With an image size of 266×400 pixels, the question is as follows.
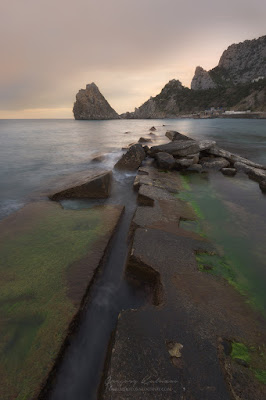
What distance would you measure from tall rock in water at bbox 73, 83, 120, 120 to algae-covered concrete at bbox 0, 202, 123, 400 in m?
178

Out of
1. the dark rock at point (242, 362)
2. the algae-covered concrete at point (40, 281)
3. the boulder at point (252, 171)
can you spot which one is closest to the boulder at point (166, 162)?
the boulder at point (252, 171)

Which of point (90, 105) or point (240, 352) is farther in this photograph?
point (90, 105)

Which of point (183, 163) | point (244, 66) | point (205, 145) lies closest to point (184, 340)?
point (183, 163)

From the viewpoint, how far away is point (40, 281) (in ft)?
11.8

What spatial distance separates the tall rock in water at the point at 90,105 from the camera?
161000 mm

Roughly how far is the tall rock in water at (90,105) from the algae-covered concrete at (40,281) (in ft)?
586

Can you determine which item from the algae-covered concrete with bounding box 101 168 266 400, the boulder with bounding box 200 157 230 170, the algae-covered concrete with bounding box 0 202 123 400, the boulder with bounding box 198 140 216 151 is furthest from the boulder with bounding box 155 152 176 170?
the algae-covered concrete with bounding box 101 168 266 400

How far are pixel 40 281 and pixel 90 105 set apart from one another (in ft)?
600

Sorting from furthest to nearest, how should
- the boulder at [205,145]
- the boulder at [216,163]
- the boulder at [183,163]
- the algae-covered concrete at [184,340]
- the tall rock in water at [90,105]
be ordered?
the tall rock in water at [90,105], the boulder at [205,145], the boulder at [216,163], the boulder at [183,163], the algae-covered concrete at [184,340]

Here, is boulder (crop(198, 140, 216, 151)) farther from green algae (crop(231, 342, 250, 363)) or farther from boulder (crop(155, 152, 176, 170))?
green algae (crop(231, 342, 250, 363))

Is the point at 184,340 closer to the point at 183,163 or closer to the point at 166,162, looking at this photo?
the point at 166,162

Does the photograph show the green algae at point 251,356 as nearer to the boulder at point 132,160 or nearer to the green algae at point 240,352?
the green algae at point 240,352

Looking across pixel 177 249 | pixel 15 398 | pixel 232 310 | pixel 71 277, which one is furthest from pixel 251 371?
pixel 71 277

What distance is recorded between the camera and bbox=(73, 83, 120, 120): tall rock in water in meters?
161
